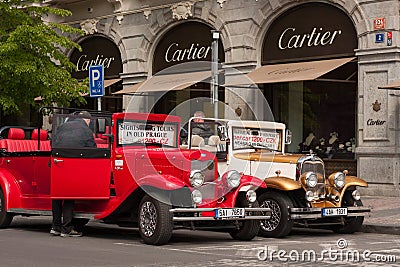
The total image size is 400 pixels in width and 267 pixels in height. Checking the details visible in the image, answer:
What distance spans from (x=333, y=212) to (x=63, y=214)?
441 centimetres

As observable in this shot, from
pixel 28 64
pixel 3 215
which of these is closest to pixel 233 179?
pixel 3 215

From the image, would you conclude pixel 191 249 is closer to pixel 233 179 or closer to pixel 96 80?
pixel 233 179

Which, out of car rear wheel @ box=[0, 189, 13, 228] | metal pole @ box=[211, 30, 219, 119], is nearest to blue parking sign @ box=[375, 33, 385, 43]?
metal pole @ box=[211, 30, 219, 119]

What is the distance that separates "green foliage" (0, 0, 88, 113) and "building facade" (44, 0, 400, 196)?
2.70 m

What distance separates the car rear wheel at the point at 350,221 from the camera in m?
14.0

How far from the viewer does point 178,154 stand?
1210 cm

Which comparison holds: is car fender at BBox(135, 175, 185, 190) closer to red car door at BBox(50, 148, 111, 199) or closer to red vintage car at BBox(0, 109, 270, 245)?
red vintage car at BBox(0, 109, 270, 245)

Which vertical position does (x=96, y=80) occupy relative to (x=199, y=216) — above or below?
above

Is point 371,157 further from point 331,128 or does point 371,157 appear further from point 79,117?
point 79,117

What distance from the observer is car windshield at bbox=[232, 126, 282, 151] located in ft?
46.8

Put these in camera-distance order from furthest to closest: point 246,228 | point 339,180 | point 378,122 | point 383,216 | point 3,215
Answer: point 378,122
point 383,216
point 3,215
point 339,180
point 246,228

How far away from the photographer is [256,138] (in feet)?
48.0

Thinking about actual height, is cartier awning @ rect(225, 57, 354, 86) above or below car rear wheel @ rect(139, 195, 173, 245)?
above

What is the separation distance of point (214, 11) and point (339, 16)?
4.34 metres
